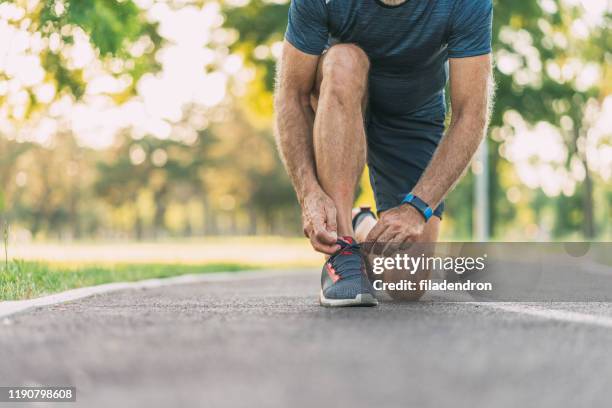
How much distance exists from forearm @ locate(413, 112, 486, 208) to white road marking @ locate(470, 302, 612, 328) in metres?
0.52

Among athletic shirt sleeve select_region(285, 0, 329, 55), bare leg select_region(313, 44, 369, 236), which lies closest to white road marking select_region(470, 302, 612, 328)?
bare leg select_region(313, 44, 369, 236)

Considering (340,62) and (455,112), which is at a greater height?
(340,62)

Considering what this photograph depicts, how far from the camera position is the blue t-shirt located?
12.2ft

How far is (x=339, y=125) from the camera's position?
12.4 ft

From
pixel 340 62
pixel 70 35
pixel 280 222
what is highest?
pixel 70 35

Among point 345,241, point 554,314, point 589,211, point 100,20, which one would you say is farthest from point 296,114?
point 589,211

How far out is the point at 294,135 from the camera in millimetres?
3922

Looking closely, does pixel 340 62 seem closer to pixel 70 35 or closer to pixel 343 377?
pixel 343 377

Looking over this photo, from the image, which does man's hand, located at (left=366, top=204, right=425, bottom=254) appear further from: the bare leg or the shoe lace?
the bare leg

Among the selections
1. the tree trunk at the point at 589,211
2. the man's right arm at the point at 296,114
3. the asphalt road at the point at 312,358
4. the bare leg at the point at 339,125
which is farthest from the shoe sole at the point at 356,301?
the tree trunk at the point at 589,211

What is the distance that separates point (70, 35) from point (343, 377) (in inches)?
198

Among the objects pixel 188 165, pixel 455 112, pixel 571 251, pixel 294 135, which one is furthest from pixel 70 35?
pixel 188 165

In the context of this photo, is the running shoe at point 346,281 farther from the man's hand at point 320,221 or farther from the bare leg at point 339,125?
the bare leg at point 339,125

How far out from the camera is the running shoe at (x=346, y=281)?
3371 millimetres
